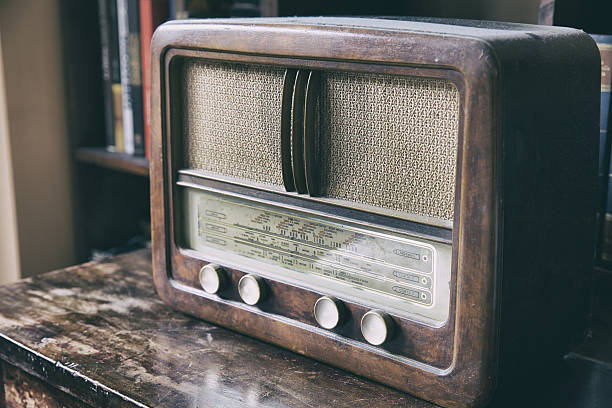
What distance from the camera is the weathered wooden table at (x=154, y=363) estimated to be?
78 cm

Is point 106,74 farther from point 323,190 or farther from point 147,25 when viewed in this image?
point 323,190

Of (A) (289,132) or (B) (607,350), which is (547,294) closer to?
(B) (607,350)

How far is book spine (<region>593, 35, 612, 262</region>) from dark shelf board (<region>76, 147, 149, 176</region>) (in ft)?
2.96

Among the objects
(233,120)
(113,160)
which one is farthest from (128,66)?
(233,120)

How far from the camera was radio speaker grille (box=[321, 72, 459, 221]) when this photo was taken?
0.70 m

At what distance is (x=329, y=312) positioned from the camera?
2.68 ft

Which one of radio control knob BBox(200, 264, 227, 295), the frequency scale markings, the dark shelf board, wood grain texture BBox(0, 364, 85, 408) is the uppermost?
the frequency scale markings

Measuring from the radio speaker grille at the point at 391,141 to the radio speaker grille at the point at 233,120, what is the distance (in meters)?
0.08

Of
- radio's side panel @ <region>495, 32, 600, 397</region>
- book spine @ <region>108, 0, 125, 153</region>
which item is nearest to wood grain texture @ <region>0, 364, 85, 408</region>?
radio's side panel @ <region>495, 32, 600, 397</region>

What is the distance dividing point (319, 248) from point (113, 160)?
817 millimetres

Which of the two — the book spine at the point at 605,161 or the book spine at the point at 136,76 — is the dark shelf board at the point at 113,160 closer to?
the book spine at the point at 136,76

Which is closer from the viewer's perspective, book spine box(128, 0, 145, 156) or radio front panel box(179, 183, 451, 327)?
radio front panel box(179, 183, 451, 327)

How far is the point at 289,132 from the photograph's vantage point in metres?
0.82

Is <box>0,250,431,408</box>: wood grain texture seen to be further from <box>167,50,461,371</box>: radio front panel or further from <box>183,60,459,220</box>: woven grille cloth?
<box>183,60,459,220</box>: woven grille cloth
